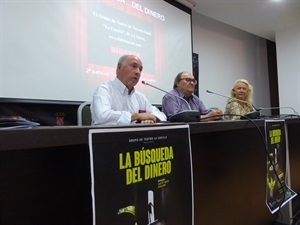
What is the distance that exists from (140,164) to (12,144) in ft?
0.74

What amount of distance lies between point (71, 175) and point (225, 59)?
4144 millimetres

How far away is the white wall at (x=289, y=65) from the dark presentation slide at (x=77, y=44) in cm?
241

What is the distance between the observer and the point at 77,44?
208 cm

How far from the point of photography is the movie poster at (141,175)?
0.40 m

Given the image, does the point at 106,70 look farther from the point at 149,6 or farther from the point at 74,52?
the point at 149,6

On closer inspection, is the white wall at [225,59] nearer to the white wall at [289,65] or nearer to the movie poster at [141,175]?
the white wall at [289,65]

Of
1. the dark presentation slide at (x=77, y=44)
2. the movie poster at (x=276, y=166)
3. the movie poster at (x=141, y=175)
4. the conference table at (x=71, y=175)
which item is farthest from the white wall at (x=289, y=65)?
the movie poster at (x=141, y=175)

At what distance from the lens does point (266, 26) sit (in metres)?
4.26

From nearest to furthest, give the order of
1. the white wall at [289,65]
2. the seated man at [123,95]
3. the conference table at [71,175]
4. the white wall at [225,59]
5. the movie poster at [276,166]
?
the conference table at [71,175], the movie poster at [276,166], the seated man at [123,95], the white wall at [225,59], the white wall at [289,65]

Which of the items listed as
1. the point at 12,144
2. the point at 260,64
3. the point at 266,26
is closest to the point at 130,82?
the point at 12,144

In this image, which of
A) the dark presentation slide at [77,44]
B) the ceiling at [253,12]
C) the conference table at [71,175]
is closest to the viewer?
the conference table at [71,175]

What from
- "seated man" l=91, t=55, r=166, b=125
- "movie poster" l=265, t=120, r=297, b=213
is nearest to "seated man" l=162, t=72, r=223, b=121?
"seated man" l=91, t=55, r=166, b=125

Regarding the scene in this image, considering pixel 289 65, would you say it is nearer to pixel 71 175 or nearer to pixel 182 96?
pixel 182 96

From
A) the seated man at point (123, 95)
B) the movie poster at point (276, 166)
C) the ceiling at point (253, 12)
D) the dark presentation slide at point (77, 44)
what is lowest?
the movie poster at point (276, 166)
